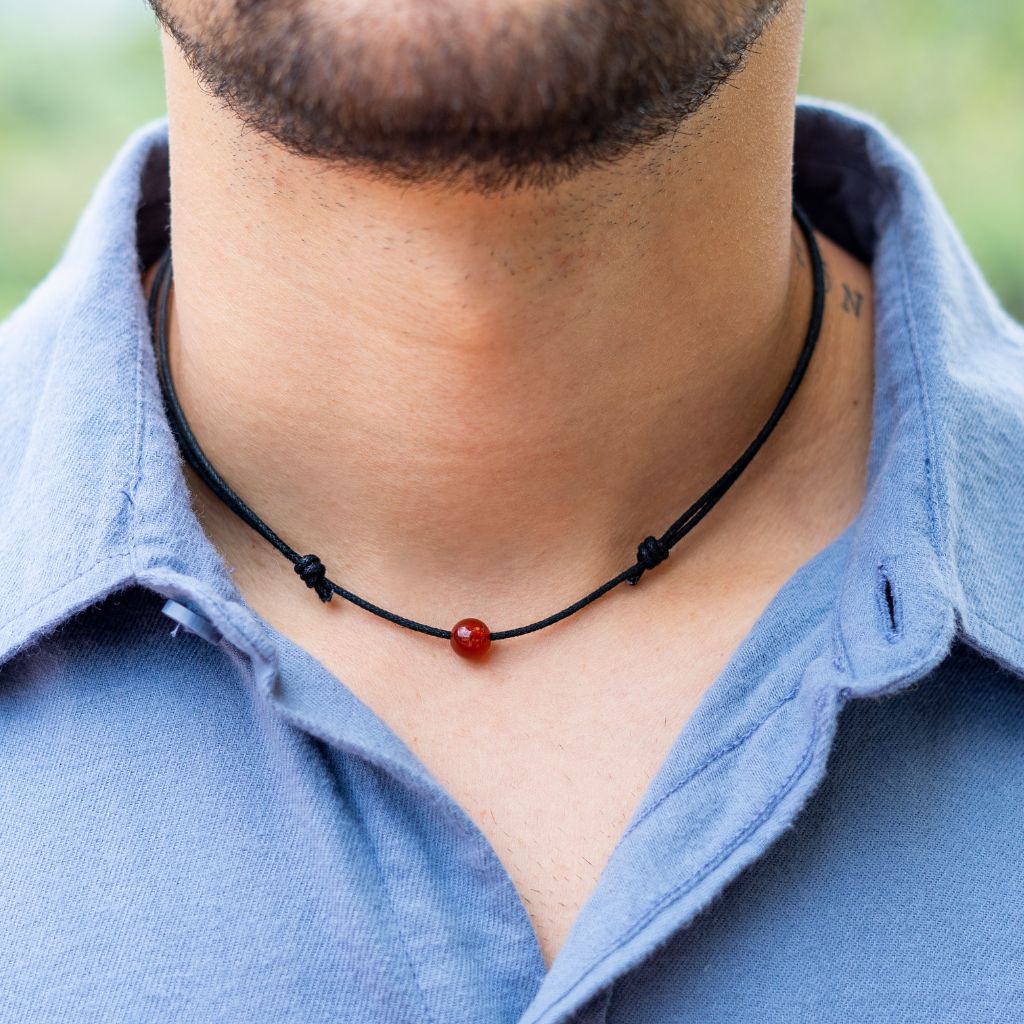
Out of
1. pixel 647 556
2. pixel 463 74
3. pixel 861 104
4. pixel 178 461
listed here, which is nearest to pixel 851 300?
pixel 647 556

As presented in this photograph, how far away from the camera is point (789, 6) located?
107cm

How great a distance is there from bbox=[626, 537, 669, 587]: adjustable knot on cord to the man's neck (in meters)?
0.02

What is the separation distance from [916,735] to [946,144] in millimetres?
2488

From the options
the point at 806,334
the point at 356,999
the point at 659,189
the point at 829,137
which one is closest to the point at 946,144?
the point at 829,137

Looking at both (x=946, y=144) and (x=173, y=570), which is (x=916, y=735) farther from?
(x=946, y=144)

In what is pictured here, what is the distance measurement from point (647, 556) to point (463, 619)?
18cm

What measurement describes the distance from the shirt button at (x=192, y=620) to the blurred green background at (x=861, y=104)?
6.74ft

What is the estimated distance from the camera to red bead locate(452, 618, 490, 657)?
1.12 meters

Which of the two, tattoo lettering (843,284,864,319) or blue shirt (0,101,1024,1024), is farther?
tattoo lettering (843,284,864,319)

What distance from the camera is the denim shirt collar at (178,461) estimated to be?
959 millimetres

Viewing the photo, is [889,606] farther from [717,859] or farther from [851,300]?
[851,300]

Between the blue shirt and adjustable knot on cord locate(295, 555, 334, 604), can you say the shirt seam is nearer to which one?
the blue shirt

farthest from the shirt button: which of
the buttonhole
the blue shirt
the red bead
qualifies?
the buttonhole

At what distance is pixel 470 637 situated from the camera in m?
1.12
